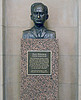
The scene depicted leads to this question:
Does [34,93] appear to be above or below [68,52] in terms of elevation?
below

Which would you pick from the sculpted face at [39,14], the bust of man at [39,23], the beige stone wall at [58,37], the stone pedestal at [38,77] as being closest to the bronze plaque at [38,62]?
the stone pedestal at [38,77]

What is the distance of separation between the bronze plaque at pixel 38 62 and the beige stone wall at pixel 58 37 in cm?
86

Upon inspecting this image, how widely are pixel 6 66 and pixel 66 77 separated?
1.51 meters

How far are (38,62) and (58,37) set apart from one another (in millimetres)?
1159

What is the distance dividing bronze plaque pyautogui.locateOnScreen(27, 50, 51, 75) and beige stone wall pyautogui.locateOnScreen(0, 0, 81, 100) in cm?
86

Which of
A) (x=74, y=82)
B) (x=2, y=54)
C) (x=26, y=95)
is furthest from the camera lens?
(x=74, y=82)

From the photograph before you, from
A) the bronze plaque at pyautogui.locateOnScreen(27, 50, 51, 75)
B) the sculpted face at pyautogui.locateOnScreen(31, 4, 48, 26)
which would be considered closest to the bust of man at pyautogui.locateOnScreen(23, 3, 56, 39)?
the sculpted face at pyautogui.locateOnScreen(31, 4, 48, 26)

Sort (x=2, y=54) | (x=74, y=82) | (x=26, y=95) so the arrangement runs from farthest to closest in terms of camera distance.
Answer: (x=74, y=82), (x=2, y=54), (x=26, y=95)

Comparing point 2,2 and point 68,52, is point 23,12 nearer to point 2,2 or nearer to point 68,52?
A: point 2,2

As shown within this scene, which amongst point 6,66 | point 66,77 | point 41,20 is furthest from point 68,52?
point 6,66

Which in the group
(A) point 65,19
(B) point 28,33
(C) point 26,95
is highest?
(A) point 65,19

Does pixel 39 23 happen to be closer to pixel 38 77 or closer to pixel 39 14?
pixel 39 14

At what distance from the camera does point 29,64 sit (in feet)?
16.8

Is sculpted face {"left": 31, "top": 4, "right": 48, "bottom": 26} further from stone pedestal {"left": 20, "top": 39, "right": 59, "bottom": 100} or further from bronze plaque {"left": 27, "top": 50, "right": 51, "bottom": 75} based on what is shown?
bronze plaque {"left": 27, "top": 50, "right": 51, "bottom": 75}
